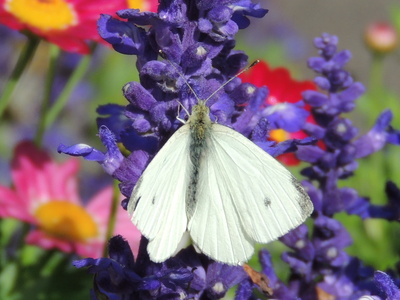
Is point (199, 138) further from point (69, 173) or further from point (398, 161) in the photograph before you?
point (398, 161)

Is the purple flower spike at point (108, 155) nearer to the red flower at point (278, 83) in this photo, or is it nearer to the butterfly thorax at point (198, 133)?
the butterfly thorax at point (198, 133)

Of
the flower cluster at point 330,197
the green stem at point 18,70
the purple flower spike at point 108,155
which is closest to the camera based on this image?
the purple flower spike at point 108,155

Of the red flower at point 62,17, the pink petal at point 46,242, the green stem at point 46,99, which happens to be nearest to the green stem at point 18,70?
the red flower at point 62,17

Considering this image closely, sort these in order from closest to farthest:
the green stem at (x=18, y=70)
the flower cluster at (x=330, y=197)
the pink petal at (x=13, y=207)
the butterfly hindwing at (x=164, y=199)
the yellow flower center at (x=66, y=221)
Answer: the butterfly hindwing at (x=164, y=199) < the flower cluster at (x=330, y=197) < the green stem at (x=18, y=70) < the pink petal at (x=13, y=207) < the yellow flower center at (x=66, y=221)

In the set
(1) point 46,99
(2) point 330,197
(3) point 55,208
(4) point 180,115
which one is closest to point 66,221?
(3) point 55,208

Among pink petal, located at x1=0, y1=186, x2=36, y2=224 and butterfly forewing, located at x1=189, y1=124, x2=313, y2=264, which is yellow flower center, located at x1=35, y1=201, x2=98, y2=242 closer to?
pink petal, located at x1=0, y1=186, x2=36, y2=224

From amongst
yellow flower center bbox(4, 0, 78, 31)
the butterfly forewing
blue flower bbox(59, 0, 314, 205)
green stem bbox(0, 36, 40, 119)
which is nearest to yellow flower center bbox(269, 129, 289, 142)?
yellow flower center bbox(4, 0, 78, 31)
